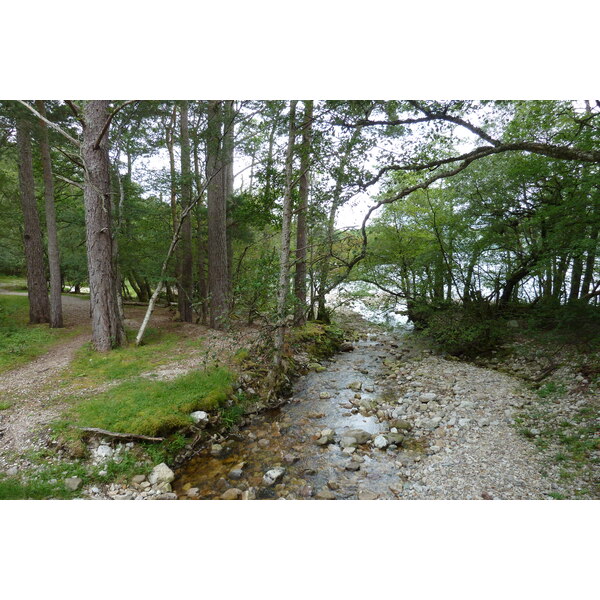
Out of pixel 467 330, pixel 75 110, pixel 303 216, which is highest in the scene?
pixel 75 110

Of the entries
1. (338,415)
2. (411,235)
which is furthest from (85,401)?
(411,235)

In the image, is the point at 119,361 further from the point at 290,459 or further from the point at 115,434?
the point at 290,459

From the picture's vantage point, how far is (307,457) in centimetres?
260

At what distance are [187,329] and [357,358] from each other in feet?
10.7

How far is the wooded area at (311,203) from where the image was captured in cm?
283

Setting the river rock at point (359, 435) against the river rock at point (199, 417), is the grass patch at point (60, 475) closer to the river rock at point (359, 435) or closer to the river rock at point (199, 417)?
the river rock at point (199, 417)

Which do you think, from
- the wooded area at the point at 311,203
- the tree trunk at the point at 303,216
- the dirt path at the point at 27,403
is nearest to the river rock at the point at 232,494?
the dirt path at the point at 27,403

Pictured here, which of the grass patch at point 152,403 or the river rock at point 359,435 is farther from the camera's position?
the river rock at point 359,435

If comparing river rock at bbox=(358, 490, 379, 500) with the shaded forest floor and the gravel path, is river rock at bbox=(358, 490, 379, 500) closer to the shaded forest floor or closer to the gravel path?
the gravel path

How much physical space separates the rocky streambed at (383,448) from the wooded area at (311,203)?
94cm

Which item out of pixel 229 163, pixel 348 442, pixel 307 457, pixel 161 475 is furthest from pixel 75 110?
pixel 348 442

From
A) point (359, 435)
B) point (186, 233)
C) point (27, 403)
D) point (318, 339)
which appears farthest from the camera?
point (186, 233)

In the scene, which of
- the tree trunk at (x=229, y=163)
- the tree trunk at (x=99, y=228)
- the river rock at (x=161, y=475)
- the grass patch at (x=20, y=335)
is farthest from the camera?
the tree trunk at (x=229, y=163)

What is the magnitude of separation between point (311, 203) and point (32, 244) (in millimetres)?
4816
